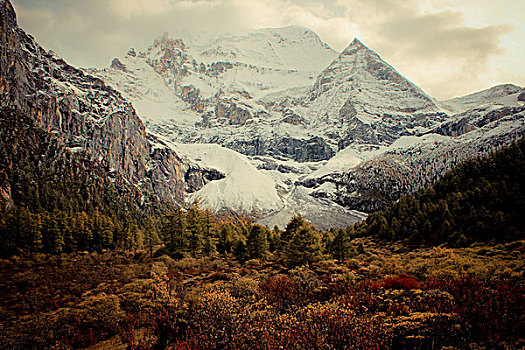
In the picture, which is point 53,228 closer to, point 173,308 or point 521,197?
point 173,308

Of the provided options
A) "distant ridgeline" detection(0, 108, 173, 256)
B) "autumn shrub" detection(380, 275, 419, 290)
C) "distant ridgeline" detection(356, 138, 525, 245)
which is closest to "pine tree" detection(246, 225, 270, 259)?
"distant ridgeline" detection(356, 138, 525, 245)

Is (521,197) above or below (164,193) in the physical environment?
below

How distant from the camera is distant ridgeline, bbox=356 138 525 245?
3284cm

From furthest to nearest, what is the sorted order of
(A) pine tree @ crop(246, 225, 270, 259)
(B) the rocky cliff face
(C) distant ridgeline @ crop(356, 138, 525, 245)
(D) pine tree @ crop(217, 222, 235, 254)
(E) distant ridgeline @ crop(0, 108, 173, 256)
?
(B) the rocky cliff face
(E) distant ridgeline @ crop(0, 108, 173, 256)
(D) pine tree @ crop(217, 222, 235, 254)
(A) pine tree @ crop(246, 225, 270, 259)
(C) distant ridgeline @ crop(356, 138, 525, 245)

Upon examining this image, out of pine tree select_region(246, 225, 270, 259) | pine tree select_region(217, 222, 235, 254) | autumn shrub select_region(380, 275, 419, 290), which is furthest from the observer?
pine tree select_region(217, 222, 235, 254)

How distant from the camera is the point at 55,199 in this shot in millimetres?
86000

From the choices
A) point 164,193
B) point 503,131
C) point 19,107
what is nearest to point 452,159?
point 503,131

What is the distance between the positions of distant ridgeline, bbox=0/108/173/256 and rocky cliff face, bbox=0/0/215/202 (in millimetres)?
16943

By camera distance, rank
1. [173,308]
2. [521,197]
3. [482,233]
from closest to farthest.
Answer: [173,308]
[482,233]
[521,197]

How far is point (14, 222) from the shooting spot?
46625mm

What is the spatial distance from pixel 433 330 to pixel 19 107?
511 feet

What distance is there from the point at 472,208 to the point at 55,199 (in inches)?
4267

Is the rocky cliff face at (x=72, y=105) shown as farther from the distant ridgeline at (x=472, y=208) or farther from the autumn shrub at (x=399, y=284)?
→ the distant ridgeline at (x=472, y=208)

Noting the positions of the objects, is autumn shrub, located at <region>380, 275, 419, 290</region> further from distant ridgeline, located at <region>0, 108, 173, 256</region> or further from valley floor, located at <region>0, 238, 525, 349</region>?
distant ridgeline, located at <region>0, 108, 173, 256</region>
